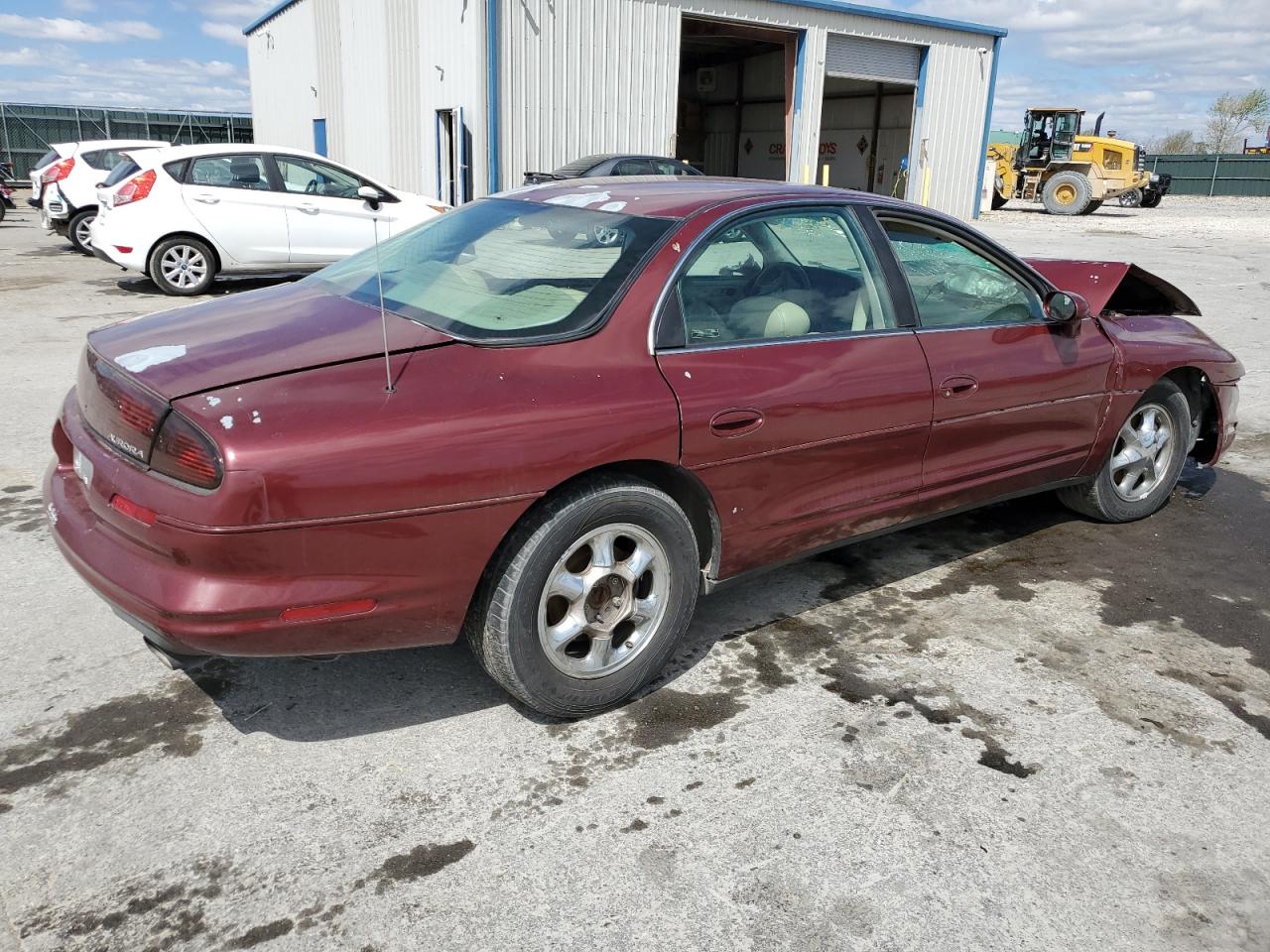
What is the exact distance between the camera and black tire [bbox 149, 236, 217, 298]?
1056 cm

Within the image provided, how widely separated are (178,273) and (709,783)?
9.83 metres

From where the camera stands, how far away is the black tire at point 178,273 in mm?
10562

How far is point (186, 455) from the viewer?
246 centimetres

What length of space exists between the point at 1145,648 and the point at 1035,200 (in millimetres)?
33187

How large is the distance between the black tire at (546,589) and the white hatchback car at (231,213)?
817cm

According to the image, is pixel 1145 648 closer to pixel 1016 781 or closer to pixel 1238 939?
pixel 1016 781

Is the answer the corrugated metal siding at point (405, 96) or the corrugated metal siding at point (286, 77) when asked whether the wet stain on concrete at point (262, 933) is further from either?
the corrugated metal siding at point (286, 77)

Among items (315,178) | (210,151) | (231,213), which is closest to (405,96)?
(315,178)

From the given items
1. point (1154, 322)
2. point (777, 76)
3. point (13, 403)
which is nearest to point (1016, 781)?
point (1154, 322)

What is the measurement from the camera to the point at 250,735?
9.62 feet

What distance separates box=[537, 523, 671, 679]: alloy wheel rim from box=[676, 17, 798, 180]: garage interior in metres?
28.7

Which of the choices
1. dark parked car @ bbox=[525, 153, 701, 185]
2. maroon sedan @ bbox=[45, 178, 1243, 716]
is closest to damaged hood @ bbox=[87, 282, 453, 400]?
maroon sedan @ bbox=[45, 178, 1243, 716]

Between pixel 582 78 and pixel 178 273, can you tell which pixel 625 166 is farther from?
pixel 178 273

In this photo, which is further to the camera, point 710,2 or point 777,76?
point 777,76
